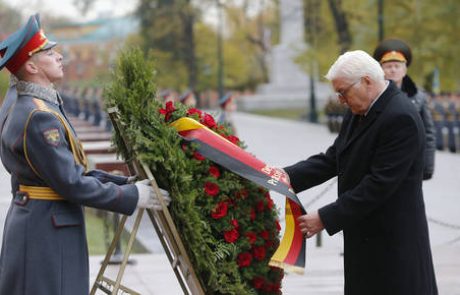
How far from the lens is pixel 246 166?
449 cm

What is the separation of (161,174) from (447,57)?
24.4 metres

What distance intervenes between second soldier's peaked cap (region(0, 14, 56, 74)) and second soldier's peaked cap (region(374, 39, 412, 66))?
363cm

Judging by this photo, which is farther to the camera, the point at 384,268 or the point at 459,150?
the point at 459,150

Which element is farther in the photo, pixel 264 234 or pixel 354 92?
pixel 264 234

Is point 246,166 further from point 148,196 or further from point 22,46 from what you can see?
point 22,46

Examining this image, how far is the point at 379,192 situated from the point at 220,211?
2.42 ft

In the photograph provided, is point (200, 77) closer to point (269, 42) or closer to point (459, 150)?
point (269, 42)

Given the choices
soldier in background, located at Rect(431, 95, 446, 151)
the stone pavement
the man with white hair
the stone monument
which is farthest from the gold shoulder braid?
the stone monument

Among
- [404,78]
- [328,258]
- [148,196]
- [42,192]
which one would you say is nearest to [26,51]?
[42,192]

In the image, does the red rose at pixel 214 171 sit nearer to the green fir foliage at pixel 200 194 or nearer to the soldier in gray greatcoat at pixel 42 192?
the green fir foliage at pixel 200 194

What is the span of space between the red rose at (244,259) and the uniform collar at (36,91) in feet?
3.72

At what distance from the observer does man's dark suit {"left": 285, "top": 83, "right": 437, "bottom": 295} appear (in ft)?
14.2

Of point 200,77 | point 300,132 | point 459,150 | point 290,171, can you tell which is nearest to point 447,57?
point 459,150

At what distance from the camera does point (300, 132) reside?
33.3 meters
